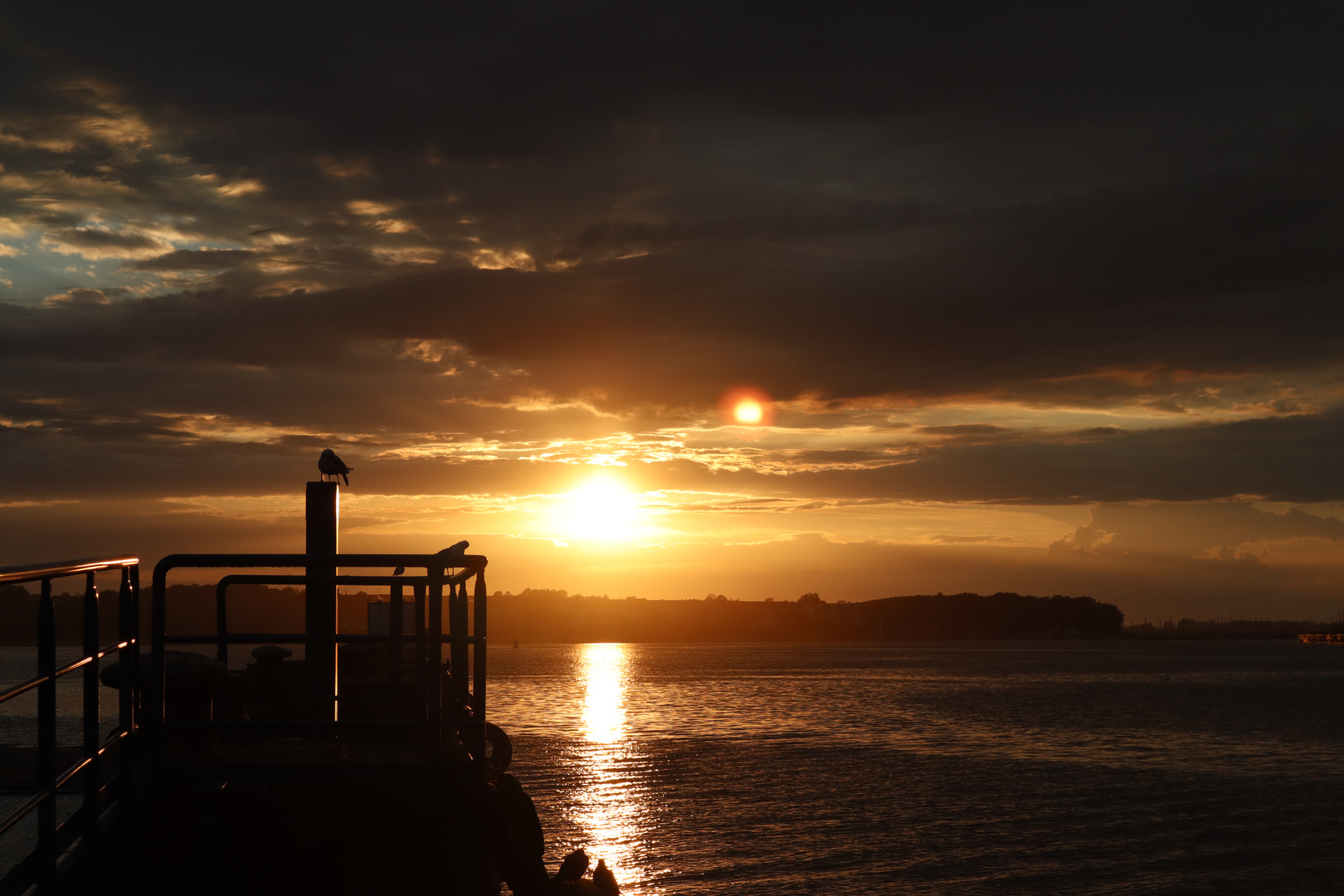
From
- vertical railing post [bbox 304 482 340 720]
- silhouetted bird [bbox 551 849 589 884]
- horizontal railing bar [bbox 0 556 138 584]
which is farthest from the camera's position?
silhouetted bird [bbox 551 849 589 884]

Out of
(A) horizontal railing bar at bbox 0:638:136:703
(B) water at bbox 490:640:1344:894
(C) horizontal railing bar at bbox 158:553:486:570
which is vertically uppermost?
(C) horizontal railing bar at bbox 158:553:486:570

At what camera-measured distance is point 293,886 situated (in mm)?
6820

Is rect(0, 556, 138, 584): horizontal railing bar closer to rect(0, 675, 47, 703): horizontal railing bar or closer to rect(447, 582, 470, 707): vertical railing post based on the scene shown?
rect(0, 675, 47, 703): horizontal railing bar

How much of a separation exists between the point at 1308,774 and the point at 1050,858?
23.5m

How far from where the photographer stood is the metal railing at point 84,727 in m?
4.84

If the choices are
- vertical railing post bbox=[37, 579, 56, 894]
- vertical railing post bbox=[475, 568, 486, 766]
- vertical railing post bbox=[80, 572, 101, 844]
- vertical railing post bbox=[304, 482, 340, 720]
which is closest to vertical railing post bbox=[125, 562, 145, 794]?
vertical railing post bbox=[80, 572, 101, 844]

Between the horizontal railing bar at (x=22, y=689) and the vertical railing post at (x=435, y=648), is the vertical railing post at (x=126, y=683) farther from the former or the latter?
the vertical railing post at (x=435, y=648)

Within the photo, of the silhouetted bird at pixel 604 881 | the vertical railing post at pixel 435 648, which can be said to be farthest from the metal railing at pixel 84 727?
the silhouetted bird at pixel 604 881

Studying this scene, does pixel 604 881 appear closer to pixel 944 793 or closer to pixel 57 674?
pixel 57 674

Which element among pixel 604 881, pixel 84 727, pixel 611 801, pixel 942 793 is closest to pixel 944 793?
pixel 942 793

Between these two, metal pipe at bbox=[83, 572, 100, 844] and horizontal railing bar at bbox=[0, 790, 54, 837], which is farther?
metal pipe at bbox=[83, 572, 100, 844]

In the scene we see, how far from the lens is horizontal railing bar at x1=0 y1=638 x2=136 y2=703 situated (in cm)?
447

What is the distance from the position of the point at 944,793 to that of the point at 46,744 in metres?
36.9

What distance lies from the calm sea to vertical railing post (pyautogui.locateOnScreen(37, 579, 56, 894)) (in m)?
19.8
